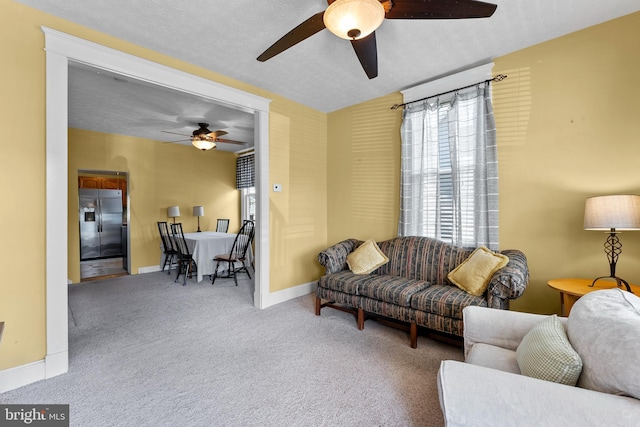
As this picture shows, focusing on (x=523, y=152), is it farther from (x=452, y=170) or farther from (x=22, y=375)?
(x=22, y=375)

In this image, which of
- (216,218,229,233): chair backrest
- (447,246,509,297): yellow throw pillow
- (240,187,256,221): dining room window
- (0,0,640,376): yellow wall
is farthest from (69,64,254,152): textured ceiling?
(447,246,509,297): yellow throw pillow

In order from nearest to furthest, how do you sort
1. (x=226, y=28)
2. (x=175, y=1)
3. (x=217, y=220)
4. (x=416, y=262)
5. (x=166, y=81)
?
1. (x=175, y=1)
2. (x=226, y=28)
3. (x=166, y=81)
4. (x=416, y=262)
5. (x=217, y=220)

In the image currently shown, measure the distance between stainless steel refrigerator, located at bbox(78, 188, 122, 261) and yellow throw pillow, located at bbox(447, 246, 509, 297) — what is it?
26.3ft

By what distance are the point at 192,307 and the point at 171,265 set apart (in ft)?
8.95

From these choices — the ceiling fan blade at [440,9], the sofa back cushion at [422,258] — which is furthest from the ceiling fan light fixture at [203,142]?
the ceiling fan blade at [440,9]

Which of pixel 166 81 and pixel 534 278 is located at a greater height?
pixel 166 81

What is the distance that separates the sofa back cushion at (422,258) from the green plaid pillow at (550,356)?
1591mm

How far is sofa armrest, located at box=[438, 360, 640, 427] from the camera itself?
85 centimetres

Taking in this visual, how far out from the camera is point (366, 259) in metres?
3.35

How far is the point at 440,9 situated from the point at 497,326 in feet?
6.19

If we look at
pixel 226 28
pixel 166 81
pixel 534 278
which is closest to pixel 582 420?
pixel 534 278

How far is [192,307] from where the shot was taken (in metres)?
3.66

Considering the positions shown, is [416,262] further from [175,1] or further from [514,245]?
[175,1]

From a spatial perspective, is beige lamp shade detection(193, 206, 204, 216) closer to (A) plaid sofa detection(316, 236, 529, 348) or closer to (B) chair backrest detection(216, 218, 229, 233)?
(B) chair backrest detection(216, 218, 229, 233)
